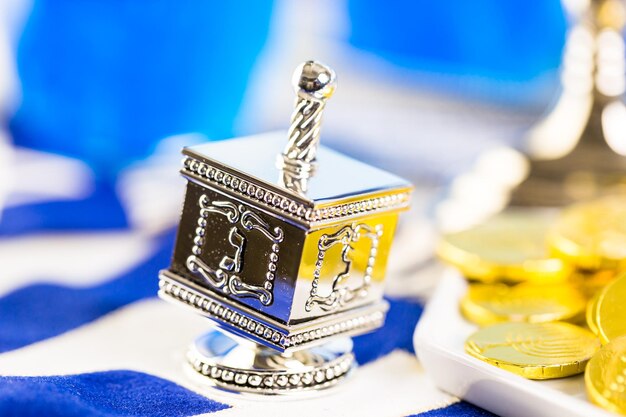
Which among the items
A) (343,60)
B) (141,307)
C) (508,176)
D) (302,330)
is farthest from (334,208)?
(343,60)

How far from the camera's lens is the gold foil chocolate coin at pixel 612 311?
2.03 feet

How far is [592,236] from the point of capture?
762mm

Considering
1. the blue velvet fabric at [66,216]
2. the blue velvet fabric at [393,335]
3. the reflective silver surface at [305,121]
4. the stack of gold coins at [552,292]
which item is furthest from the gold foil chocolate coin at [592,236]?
the blue velvet fabric at [66,216]

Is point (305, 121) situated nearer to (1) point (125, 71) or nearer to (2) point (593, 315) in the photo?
(2) point (593, 315)

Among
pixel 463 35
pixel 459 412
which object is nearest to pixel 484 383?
pixel 459 412

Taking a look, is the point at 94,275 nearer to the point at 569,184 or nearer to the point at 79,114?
the point at 79,114

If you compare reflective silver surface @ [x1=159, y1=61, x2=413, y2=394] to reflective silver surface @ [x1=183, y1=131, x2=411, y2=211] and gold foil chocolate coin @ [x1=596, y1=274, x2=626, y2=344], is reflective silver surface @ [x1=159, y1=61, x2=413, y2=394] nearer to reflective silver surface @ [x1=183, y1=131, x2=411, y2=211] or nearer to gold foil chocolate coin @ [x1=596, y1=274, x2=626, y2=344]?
reflective silver surface @ [x1=183, y1=131, x2=411, y2=211]

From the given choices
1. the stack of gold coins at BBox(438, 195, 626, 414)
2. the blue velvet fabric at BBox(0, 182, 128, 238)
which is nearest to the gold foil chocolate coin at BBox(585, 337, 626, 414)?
the stack of gold coins at BBox(438, 195, 626, 414)

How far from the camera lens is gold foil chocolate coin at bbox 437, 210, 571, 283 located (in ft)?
2.43

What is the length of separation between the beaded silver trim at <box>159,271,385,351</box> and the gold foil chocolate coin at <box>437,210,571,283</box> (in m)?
0.12

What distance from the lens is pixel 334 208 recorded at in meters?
0.58

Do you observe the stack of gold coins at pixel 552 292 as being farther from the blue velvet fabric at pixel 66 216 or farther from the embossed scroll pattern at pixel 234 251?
the blue velvet fabric at pixel 66 216

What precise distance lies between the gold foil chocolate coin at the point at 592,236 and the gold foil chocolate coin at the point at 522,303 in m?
0.02

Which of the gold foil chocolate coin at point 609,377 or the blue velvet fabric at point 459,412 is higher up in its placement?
the gold foil chocolate coin at point 609,377
